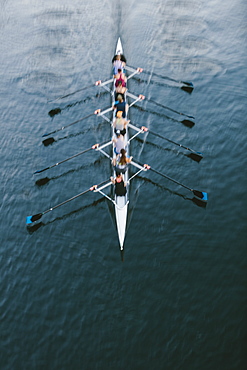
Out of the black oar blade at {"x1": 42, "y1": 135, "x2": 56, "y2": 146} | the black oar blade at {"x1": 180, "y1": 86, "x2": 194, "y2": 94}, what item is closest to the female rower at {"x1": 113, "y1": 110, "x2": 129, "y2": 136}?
the black oar blade at {"x1": 42, "y1": 135, "x2": 56, "y2": 146}

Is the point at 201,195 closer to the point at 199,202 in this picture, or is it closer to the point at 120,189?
the point at 199,202

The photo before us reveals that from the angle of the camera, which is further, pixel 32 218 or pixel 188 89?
pixel 188 89

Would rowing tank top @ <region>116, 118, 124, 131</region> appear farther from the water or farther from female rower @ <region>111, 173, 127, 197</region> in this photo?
female rower @ <region>111, 173, 127, 197</region>

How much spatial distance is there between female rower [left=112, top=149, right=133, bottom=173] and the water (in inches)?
66.9

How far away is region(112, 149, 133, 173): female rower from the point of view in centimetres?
2525

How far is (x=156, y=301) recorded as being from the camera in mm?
20672

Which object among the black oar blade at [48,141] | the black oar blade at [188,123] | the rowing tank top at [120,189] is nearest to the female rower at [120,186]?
the rowing tank top at [120,189]

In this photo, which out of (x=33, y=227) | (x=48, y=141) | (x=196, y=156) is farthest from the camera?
(x=48, y=141)

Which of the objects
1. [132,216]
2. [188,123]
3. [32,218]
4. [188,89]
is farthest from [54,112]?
[132,216]

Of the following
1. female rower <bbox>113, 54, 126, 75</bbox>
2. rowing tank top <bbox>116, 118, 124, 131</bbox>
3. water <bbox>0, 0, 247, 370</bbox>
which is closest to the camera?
water <bbox>0, 0, 247, 370</bbox>

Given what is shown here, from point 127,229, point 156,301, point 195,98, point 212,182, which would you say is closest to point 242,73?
point 195,98

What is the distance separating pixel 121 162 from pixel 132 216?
347cm

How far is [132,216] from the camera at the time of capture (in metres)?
24.7

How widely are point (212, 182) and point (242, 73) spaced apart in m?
13.9
